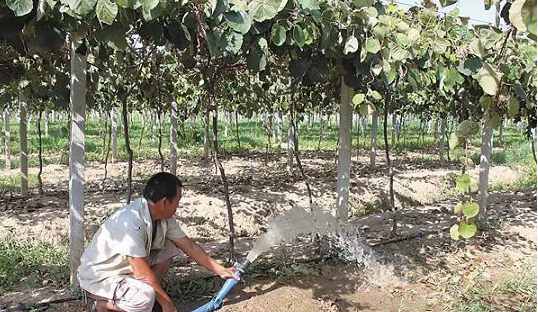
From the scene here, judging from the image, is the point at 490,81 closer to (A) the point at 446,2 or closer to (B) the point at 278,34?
(A) the point at 446,2

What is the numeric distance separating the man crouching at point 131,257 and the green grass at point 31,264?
1308mm

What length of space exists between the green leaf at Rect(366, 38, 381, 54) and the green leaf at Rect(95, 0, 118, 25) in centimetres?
167

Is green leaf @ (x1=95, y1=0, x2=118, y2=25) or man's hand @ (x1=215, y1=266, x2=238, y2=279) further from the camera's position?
man's hand @ (x1=215, y1=266, x2=238, y2=279)

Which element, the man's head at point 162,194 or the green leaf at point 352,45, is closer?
the man's head at point 162,194

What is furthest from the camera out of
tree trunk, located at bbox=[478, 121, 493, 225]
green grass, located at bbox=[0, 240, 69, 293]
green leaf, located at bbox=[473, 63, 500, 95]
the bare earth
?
tree trunk, located at bbox=[478, 121, 493, 225]

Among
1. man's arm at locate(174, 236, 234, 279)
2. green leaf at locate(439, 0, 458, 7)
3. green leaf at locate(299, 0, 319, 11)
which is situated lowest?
man's arm at locate(174, 236, 234, 279)

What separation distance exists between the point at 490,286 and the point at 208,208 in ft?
13.0

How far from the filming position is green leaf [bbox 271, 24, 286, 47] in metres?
3.31

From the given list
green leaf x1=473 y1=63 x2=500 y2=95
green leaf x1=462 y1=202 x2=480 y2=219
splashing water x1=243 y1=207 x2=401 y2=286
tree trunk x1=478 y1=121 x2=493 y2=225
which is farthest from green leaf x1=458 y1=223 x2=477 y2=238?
tree trunk x1=478 y1=121 x2=493 y2=225

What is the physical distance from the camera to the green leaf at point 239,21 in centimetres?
292

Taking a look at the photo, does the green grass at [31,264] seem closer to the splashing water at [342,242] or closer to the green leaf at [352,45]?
the splashing water at [342,242]

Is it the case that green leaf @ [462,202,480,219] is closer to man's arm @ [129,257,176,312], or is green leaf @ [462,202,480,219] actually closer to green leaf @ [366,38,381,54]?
man's arm @ [129,257,176,312]

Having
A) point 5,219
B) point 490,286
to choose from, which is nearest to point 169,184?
point 490,286

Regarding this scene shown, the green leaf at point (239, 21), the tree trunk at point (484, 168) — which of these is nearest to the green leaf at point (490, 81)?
the green leaf at point (239, 21)
